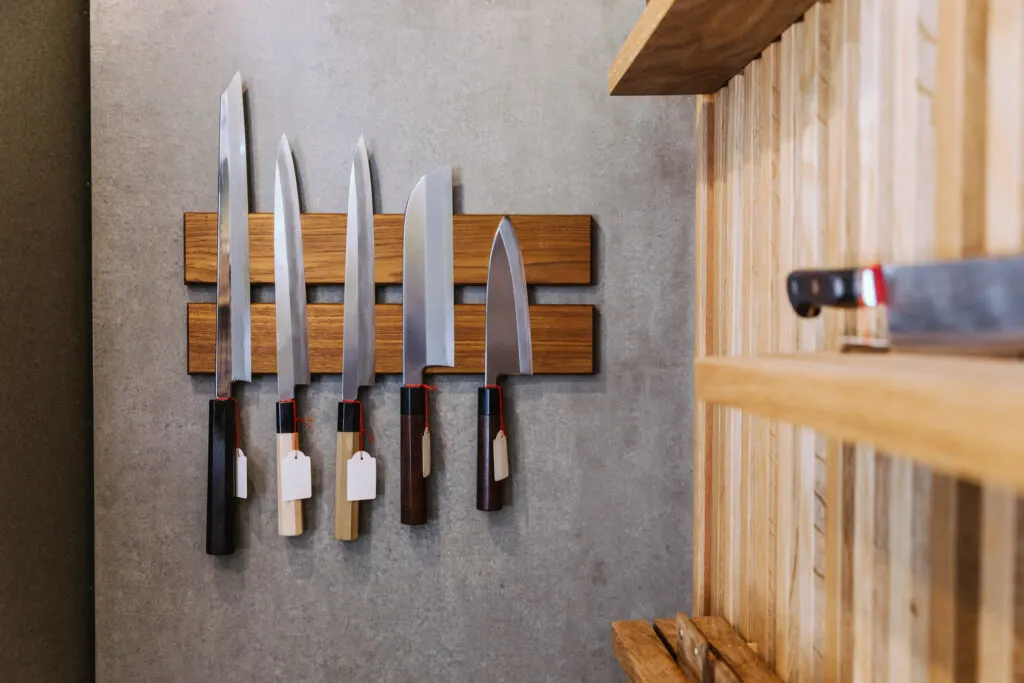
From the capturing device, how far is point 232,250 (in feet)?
3.90

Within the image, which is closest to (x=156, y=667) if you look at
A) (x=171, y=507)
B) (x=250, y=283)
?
(x=171, y=507)

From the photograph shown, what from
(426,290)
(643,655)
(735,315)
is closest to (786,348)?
(735,315)

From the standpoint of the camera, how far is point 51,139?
1156 mm

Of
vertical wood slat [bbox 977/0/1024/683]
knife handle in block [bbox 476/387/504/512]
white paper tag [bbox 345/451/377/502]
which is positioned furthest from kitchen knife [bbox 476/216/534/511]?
vertical wood slat [bbox 977/0/1024/683]

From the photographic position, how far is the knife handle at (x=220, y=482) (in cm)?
116

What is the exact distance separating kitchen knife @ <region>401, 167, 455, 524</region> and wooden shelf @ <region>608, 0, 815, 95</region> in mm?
373

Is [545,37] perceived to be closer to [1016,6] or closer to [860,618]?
[1016,6]

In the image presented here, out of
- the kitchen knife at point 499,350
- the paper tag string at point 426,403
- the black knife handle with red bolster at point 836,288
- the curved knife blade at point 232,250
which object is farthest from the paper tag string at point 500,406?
the black knife handle with red bolster at point 836,288

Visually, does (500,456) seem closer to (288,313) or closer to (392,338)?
(392,338)

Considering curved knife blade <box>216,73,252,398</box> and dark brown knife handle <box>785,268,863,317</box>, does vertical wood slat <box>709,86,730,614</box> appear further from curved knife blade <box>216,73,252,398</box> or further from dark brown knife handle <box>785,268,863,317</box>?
curved knife blade <box>216,73,252,398</box>

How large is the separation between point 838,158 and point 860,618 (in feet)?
1.50

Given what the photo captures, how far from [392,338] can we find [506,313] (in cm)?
21

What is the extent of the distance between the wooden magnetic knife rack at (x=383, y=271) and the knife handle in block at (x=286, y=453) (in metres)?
0.08

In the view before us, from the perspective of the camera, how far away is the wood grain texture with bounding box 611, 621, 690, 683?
0.87 meters
